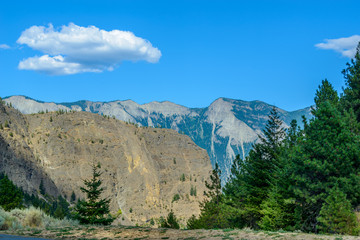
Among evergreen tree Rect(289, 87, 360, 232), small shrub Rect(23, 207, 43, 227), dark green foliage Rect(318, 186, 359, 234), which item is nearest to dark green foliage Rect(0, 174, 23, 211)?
small shrub Rect(23, 207, 43, 227)

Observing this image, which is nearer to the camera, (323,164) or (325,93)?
(323,164)

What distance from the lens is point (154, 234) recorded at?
60.6 ft

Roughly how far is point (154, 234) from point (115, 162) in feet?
482

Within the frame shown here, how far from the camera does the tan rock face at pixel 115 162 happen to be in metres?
144

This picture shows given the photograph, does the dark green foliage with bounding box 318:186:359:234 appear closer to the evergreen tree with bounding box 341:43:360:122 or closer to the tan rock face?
the evergreen tree with bounding box 341:43:360:122

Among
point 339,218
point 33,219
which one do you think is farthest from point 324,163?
point 33,219

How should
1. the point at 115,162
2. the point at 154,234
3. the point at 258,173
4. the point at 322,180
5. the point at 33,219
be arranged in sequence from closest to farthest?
the point at 154,234, the point at 33,219, the point at 322,180, the point at 258,173, the point at 115,162

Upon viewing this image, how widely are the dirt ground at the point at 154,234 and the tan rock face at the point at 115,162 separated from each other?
115 meters

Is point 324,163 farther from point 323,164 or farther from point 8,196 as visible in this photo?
point 8,196

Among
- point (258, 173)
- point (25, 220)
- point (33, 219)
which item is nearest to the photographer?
point (25, 220)

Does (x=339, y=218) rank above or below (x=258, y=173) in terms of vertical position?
below

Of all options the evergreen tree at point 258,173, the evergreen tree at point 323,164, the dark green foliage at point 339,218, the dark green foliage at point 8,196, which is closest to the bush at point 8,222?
the dark green foliage at point 8,196

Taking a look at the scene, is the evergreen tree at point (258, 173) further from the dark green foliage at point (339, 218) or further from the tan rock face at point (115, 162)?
the tan rock face at point (115, 162)

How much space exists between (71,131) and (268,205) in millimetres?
139951
